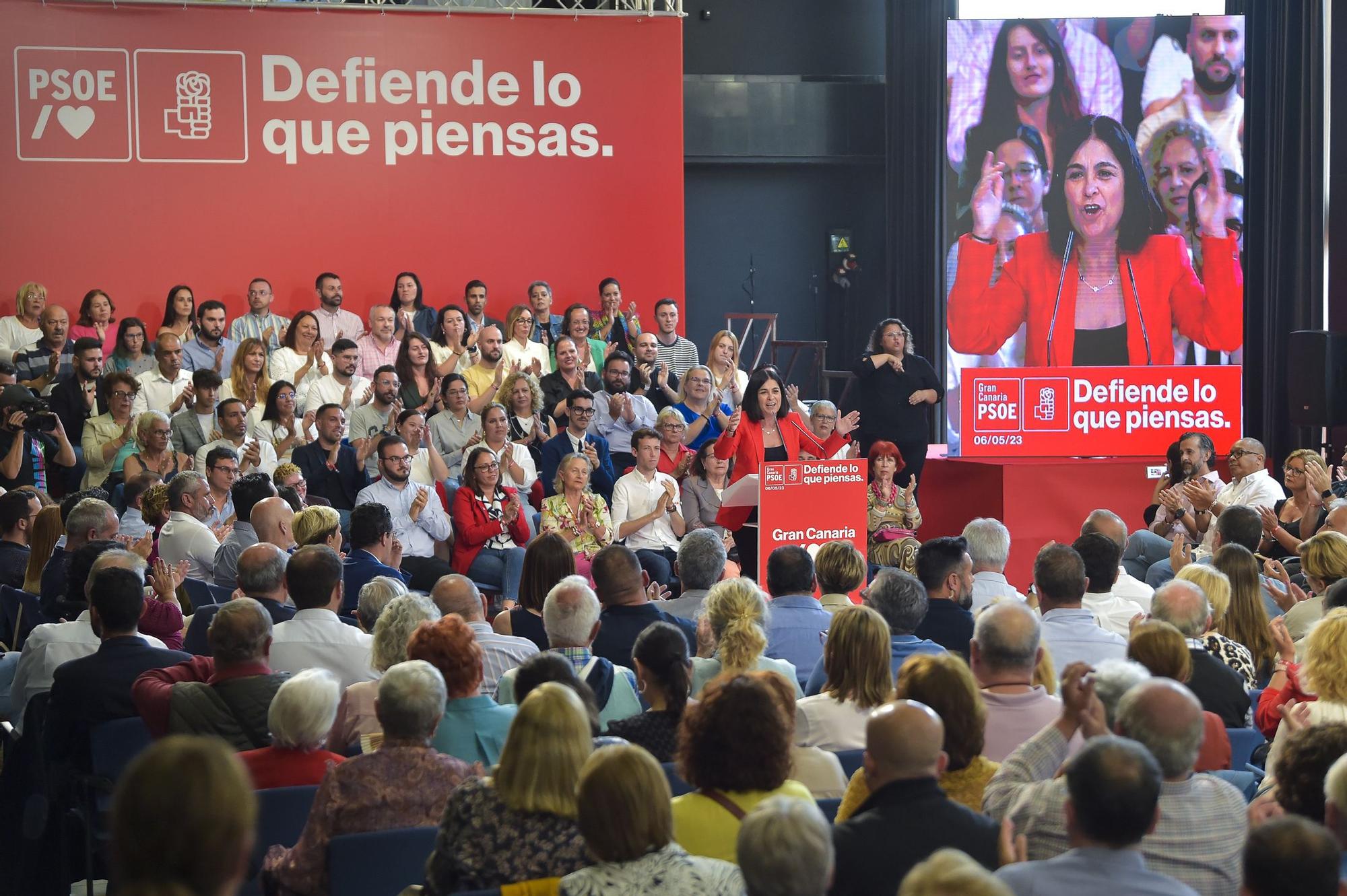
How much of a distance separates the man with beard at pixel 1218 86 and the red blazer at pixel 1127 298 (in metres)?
0.75

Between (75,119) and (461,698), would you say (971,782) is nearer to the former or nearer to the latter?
(461,698)

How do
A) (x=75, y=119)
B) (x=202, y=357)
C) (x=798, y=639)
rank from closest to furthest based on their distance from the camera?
(x=798, y=639) < (x=202, y=357) < (x=75, y=119)

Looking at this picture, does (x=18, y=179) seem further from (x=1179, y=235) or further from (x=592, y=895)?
(x=592, y=895)

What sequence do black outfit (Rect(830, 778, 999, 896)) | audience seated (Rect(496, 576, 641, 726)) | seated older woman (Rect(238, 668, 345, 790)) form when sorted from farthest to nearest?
1. audience seated (Rect(496, 576, 641, 726))
2. seated older woman (Rect(238, 668, 345, 790))
3. black outfit (Rect(830, 778, 999, 896))

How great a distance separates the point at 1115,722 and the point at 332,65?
8917 millimetres

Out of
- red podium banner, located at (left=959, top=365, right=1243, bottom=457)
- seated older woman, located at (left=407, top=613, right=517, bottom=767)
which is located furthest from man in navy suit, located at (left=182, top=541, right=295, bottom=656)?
red podium banner, located at (left=959, top=365, right=1243, bottom=457)

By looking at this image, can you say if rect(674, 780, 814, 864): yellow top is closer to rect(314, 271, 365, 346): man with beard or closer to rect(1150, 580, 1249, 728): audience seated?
rect(1150, 580, 1249, 728): audience seated

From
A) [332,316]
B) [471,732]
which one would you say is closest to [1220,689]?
[471,732]

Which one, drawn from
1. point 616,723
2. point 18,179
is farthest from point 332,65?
point 616,723

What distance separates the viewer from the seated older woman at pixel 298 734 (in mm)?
3127

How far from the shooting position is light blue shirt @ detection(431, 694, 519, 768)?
336 centimetres

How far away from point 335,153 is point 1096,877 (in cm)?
916

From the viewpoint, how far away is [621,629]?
173 inches

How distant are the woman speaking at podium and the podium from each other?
1.12m
